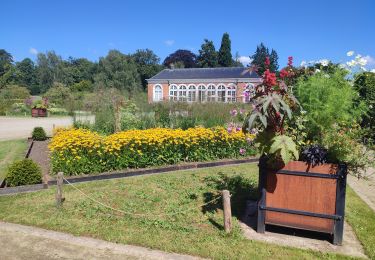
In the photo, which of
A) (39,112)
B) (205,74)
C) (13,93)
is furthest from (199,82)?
(39,112)

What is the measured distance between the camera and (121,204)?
465 cm

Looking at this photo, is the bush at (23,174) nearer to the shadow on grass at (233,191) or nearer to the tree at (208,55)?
the shadow on grass at (233,191)

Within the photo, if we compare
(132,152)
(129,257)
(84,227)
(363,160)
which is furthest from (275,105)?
(132,152)

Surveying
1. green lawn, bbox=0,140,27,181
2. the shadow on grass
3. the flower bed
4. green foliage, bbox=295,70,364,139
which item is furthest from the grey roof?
green foliage, bbox=295,70,364,139

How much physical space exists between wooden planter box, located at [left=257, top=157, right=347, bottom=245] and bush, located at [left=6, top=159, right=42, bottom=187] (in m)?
3.66

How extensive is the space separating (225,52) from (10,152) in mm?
49392

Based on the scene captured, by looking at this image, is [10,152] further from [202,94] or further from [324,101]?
[324,101]

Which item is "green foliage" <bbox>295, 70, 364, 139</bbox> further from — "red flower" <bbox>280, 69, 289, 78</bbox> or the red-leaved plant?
"red flower" <bbox>280, 69, 289, 78</bbox>

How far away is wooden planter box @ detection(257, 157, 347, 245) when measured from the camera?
11.2 ft

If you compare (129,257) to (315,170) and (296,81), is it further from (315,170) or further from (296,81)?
(296,81)

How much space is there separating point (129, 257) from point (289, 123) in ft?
7.52

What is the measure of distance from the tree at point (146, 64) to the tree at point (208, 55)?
758cm

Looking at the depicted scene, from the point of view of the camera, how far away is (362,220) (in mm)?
4199

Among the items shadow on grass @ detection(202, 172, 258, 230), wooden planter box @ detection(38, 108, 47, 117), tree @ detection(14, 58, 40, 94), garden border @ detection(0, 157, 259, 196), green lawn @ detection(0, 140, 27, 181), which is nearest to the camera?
shadow on grass @ detection(202, 172, 258, 230)
